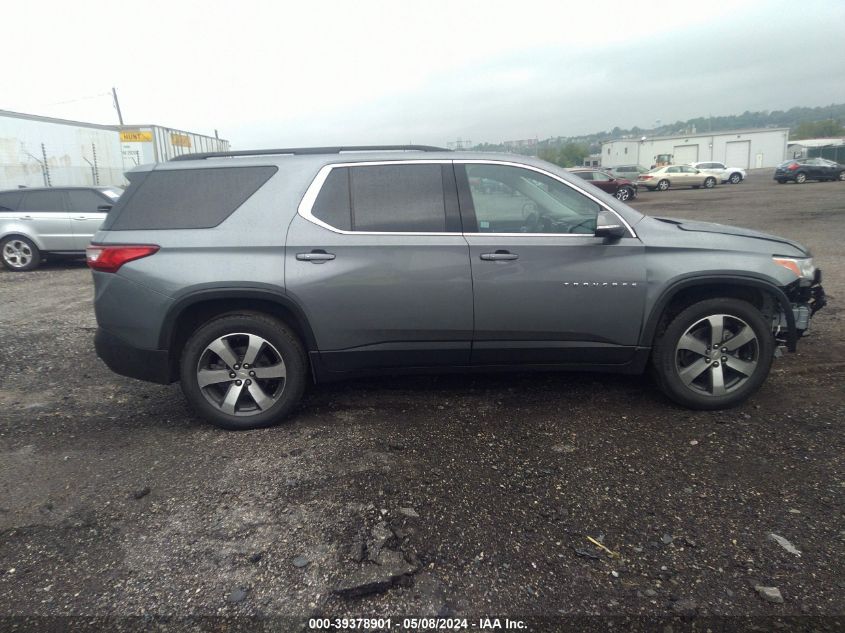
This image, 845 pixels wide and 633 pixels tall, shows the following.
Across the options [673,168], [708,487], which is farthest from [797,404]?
[673,168]

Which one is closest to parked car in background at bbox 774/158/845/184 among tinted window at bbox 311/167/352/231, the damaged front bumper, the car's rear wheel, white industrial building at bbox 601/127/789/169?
the car's rear wheel

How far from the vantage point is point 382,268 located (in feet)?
12.7

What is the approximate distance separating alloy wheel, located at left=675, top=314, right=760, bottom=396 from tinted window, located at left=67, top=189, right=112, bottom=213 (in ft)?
37.1

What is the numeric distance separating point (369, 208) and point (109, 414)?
8.05ft

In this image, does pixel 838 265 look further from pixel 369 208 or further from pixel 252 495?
pixel 252 495

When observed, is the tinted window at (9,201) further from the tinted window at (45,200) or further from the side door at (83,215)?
the side door at (83,215)

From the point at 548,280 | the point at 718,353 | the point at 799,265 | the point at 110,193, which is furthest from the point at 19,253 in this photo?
the point at 799,265

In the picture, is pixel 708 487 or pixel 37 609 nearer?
pixel 37 609

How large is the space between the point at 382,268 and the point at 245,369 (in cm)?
113

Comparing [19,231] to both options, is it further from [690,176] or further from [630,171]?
[630,171]

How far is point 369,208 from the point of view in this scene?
3.99 metres

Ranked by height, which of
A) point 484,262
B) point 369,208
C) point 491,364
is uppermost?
point 369,208

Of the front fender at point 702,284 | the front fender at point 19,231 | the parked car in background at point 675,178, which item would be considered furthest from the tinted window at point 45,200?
the parked car in background at point 675,178

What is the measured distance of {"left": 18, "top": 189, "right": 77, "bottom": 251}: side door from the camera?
1149 centimetres
